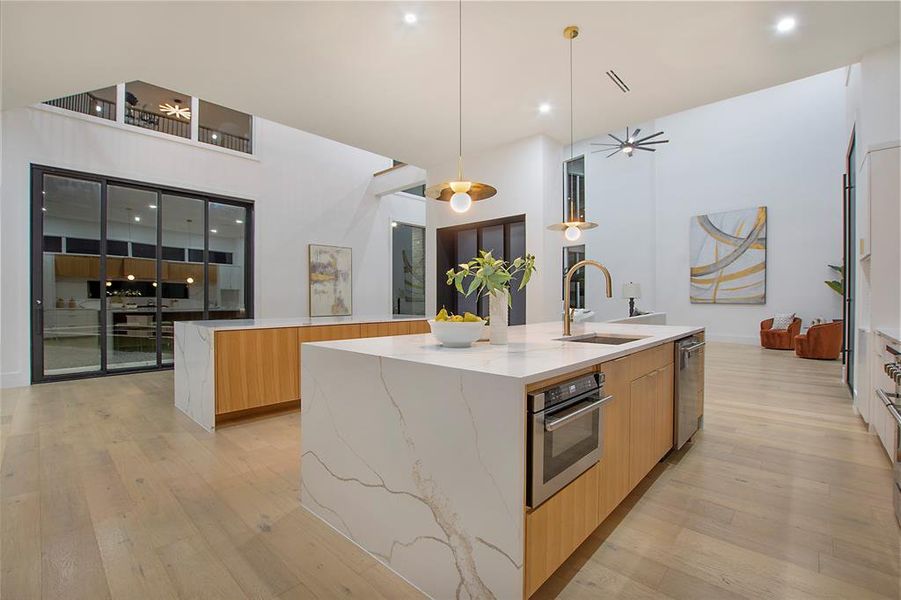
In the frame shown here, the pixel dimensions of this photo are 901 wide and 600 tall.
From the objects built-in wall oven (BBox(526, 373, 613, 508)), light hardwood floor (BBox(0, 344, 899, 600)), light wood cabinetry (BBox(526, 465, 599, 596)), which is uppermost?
built-in wall oven (BBox(526, 373, 613, 508))

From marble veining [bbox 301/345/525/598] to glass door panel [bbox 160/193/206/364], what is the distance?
516 cm

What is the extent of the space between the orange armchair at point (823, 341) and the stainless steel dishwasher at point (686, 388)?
5246 millimetres

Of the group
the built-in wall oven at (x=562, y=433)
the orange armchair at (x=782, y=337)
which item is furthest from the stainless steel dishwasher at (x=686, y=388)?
the orange armchair at (x=782, y=337)

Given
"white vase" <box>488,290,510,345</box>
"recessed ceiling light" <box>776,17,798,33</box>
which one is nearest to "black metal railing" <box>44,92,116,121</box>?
"white vase" <box>488,290,510,345</box>

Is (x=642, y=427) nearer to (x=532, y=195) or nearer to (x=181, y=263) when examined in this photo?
(x=532, y=195)

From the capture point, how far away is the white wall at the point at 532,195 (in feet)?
16.7

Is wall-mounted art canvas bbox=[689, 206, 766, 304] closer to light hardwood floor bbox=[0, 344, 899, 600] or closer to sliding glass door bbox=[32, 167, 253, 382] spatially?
light hardwood floor bbox=[0, 344, 899, 600]

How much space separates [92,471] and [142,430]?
79 centimetres

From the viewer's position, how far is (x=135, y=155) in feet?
17.8

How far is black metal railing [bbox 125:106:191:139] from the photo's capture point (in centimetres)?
545

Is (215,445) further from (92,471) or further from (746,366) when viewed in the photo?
(746,366)

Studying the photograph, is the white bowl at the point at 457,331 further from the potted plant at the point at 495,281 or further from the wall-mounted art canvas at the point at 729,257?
the wall-mounted art canvas at the point at 729,257

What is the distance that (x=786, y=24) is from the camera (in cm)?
288

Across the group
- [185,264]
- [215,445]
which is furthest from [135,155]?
[215,445]
